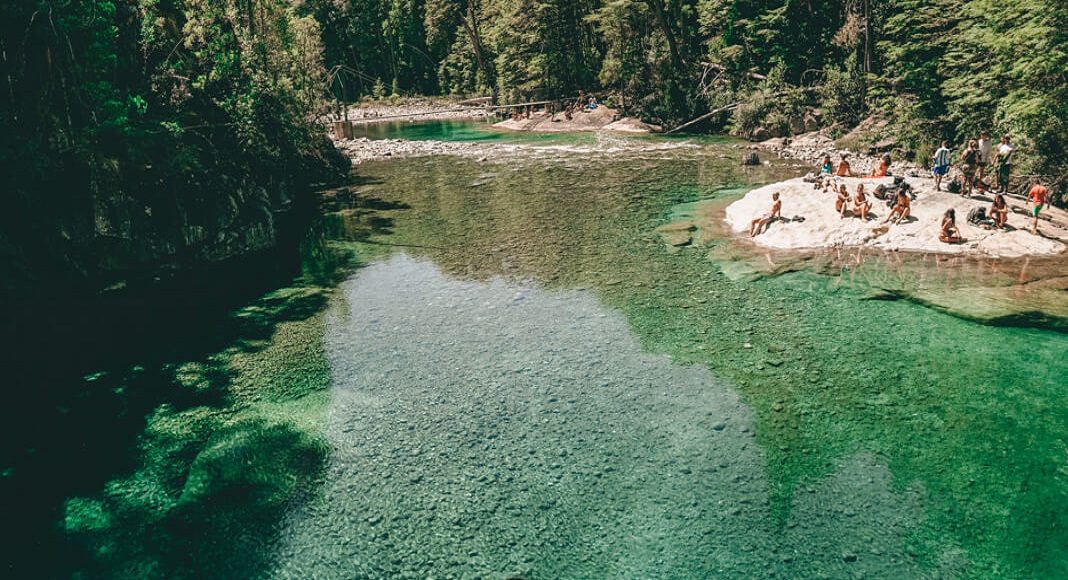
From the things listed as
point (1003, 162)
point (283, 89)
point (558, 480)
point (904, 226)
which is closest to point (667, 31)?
point (283, 89)

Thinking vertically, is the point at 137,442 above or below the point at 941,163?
below

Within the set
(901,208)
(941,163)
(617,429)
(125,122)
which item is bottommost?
(617,429)

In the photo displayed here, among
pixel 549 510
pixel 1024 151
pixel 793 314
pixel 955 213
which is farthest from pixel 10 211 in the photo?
pixel 1024 151

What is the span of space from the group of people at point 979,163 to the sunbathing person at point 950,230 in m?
1.99

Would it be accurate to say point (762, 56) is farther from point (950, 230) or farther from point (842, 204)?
point (950, 230)

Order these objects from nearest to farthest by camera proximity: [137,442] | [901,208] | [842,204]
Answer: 1. [137,442]
2. [901,208]
3. [842,204]

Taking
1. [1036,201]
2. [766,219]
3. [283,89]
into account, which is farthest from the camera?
[283,89]

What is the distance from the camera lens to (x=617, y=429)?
10570mm

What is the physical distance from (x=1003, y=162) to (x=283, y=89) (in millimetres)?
27161

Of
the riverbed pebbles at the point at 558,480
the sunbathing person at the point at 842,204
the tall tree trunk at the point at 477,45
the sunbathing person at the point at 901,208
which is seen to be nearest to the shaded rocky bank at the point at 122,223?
the riverbed pebbles at the point at 558,480

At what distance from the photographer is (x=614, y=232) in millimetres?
21766

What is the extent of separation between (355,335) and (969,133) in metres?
24.1

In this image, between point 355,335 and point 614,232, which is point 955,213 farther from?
point 355,335

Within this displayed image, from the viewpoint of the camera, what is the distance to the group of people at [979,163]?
60.5ft
